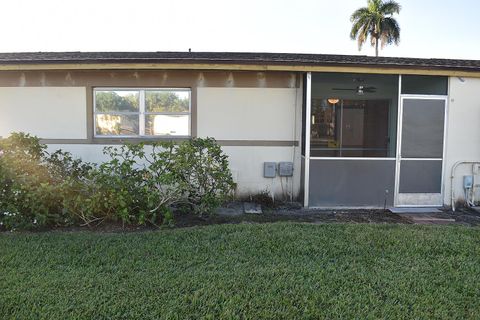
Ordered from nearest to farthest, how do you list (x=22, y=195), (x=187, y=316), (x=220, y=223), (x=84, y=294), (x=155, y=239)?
(x=187, y=316), (x=84, y=294), (x=155, y=239), (x=22, y=195), (x=220, y=223)

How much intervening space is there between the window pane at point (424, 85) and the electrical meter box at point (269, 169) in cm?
298

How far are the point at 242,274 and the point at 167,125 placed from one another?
469 centimetres

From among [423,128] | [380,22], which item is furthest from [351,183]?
[380,22]

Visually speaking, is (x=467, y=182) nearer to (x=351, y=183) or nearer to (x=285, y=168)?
(x=351, y=183)

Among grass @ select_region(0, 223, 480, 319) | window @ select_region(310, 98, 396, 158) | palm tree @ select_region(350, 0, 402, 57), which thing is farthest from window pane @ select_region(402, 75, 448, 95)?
palm tree @ select_region(350, 0, 402, 57)

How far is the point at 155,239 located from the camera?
489 cm

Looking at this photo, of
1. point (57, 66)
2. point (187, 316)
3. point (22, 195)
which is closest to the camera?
point (187, 316)

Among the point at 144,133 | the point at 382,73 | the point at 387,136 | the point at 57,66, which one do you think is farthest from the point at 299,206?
the point at 57,66

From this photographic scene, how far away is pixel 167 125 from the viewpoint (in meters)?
7.78

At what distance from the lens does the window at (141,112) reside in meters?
7.71

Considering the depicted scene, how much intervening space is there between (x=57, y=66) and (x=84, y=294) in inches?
200

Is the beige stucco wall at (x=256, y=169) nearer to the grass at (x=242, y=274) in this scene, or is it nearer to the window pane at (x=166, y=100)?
the window pane at (x=166, y=100)

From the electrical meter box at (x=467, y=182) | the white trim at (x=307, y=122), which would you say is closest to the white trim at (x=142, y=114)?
the white trim at (x=307, y=122)

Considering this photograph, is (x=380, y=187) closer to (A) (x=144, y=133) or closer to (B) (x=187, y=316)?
(A) (x=144, y=133)
